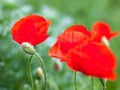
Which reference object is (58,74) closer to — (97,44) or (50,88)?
(50,88)

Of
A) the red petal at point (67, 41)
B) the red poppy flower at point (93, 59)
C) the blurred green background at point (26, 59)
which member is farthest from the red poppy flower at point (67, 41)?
the blurred green background at point (26, 59)

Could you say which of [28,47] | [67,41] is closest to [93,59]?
[67,41]

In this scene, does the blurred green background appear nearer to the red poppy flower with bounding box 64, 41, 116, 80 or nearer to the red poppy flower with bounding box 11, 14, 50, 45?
the red poppy flower with bounding box 11, 14, 50, 45

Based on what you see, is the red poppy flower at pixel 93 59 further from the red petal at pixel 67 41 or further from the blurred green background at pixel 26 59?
the blurred green background at pixel 26 59

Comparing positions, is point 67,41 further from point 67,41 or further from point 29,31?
point 29,31

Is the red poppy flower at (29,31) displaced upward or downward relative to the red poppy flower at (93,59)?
upward

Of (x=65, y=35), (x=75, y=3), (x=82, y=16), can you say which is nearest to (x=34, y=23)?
(x=65, y=35)
